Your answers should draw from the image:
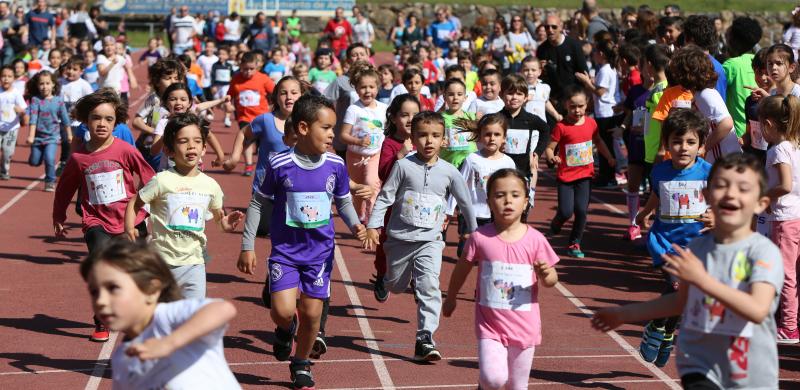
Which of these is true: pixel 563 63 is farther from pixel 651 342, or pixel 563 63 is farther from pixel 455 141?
pixel 651 342

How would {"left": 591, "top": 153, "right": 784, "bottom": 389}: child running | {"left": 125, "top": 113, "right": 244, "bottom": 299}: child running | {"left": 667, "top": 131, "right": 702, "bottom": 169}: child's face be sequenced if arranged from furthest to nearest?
{"left": 125, "top": 113, "right": 244, "bottom": 299}: child running < {"left": 667, "top": 131, "right": 702, "bottom": 169}: child's face < {"left": 591, "top": 153, "right": 784, "bottom": 389}: child running

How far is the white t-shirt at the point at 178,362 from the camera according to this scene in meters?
4.30

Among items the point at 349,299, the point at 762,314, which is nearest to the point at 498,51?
the point at 349,299

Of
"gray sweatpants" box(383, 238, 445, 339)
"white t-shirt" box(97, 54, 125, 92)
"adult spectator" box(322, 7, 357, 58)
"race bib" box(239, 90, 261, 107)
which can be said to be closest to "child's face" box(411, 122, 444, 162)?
"gray sweatpants" box(383, 238, 445, 339)

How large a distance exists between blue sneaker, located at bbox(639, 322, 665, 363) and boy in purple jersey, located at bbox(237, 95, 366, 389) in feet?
6.18

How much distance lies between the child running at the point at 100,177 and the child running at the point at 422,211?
1783 millimetres

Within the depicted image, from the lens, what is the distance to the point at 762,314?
4637 mm

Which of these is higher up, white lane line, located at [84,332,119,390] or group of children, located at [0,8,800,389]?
group of children, located at [0,8,800,389]

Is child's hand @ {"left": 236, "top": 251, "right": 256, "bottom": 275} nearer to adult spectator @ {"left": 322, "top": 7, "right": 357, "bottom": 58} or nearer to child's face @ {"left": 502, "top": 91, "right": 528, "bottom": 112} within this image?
child's face @ {"left": 502, "top": 91, "right": 528, "bottom": 112}

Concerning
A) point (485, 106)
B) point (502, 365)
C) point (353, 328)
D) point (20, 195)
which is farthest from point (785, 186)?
point (20, 195)

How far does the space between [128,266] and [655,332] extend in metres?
4.40

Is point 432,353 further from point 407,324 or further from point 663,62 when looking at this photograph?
point 663,62

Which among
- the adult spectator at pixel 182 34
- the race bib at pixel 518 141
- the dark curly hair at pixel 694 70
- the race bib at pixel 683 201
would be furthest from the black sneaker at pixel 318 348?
the adult spectator at pixel 182 34

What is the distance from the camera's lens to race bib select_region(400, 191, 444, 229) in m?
8.22
